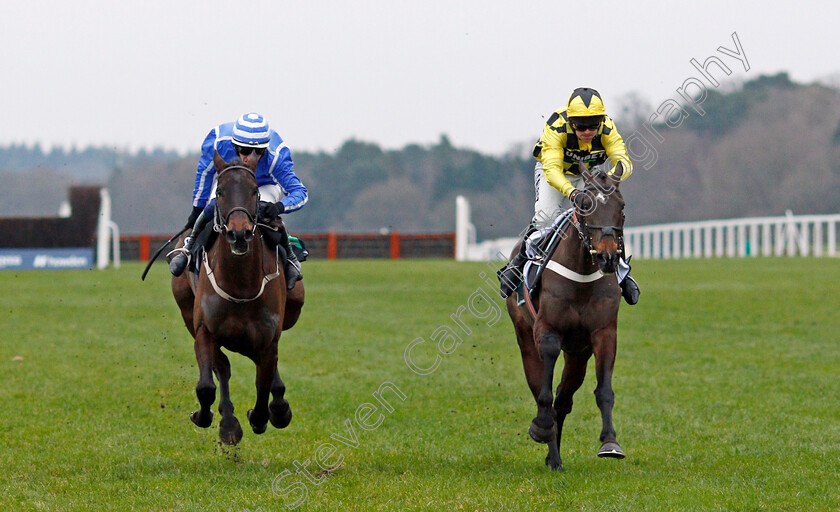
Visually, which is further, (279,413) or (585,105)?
(279,413)

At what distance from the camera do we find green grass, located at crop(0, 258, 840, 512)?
252 inches

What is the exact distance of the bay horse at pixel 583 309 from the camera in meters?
6.33

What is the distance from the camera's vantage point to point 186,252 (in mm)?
7465

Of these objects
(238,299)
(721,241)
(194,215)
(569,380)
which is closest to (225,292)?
(238,299)

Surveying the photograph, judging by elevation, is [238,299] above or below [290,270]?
below

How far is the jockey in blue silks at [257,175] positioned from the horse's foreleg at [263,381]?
571 millimetres

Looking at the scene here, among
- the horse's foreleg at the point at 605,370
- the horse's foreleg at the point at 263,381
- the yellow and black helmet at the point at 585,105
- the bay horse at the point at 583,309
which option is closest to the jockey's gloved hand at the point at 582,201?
the bay horse at the point at 583,309

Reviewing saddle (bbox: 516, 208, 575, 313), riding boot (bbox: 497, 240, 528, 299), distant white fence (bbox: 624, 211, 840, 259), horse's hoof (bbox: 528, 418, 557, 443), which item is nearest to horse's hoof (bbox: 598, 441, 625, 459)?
horse's hoof (bbox: 528, 418, 557, 443)

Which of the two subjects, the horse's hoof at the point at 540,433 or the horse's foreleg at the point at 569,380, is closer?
A: the horse's hoof at the point at 540,433

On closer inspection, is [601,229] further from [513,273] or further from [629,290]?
[513,273]

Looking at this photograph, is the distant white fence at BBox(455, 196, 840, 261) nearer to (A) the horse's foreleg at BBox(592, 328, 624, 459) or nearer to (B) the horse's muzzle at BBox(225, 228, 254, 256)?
(A) the horse's foreleg at BBox(592, 328, 624, 459)

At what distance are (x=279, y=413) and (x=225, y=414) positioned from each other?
0.41 metres

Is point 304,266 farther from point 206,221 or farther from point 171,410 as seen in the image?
point 206,221

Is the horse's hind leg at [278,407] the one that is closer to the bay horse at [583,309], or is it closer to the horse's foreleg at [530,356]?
the horse's foreleg at [530,356]
